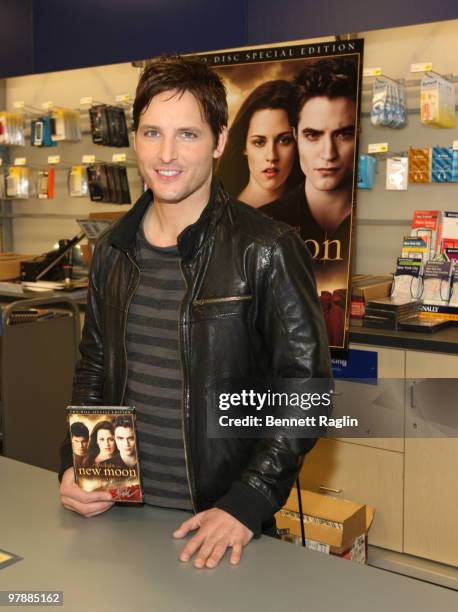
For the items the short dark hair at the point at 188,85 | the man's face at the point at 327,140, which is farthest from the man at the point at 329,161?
the short dark hair at the point at 188,85

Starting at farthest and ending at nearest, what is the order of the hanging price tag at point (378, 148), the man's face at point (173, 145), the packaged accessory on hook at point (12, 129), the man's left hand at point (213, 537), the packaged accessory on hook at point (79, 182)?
the packaged accessory on hook at point (12, 129) → the packaged accessory on hook at point (79, 182) → the hanging price tag at point (378, 148) → the man's face at point (173, 145) → the man's left hand at point (213, 537)

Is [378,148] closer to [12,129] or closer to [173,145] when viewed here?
[173,145]

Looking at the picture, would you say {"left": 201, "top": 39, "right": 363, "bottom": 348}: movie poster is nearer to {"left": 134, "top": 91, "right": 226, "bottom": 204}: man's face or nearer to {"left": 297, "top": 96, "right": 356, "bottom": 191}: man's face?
{"left": 297, "top": 96, "right": 356, "bottom": 191}: man's face

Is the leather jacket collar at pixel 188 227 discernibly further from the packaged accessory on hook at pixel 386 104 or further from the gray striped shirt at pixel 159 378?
the packaged accessory on hook at pixel 386 104

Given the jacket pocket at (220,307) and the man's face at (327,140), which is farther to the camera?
the man's face at (327,140)

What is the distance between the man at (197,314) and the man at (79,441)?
70mm

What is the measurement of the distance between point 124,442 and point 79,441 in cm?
9

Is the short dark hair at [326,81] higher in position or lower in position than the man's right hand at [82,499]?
higher

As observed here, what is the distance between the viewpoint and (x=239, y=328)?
158 centimetres

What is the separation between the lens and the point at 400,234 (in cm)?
393

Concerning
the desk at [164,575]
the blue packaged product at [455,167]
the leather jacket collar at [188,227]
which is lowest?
the desk at [164,575]

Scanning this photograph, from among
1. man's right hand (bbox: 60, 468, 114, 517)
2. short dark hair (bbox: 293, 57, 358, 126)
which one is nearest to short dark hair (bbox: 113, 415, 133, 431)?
man's right hand (bbox: 60, 468, 114, 517)

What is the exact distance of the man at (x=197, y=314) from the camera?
5.06 ft

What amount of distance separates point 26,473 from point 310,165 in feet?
6.98
